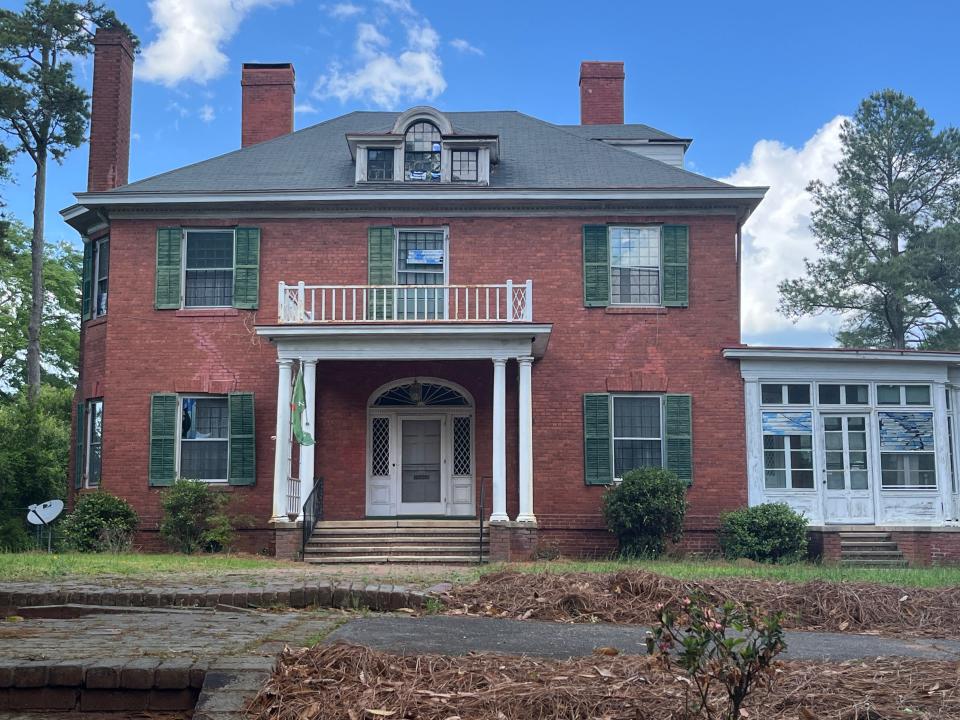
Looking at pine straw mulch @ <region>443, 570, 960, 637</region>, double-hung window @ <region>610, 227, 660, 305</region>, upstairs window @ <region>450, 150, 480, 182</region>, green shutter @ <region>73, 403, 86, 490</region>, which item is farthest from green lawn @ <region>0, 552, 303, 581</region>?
upstairs window @ <region>450, 150, 480, 182</region>

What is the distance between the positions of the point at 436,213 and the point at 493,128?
4.46 m

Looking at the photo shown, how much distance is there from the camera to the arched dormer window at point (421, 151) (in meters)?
19.6

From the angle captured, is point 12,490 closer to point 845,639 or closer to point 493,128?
point 493,128

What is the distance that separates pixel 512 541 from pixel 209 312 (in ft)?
22.8

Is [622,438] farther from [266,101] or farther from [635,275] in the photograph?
[266,101]

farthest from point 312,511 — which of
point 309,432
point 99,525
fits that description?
point 99,525

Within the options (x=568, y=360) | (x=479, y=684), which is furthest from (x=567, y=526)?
(x=479, y=684)

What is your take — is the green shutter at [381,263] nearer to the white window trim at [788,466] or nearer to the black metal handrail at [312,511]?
the black metal handrail at [312,511]

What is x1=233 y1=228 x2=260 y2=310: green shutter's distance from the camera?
741 inches

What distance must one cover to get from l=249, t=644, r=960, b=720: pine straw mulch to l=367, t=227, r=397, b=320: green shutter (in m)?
13.3

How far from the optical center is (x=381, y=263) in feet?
61.8

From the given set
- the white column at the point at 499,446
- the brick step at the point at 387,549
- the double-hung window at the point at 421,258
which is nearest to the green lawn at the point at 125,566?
the brick step at the point at 387,549

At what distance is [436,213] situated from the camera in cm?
1905

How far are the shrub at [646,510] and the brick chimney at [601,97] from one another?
10.7m
